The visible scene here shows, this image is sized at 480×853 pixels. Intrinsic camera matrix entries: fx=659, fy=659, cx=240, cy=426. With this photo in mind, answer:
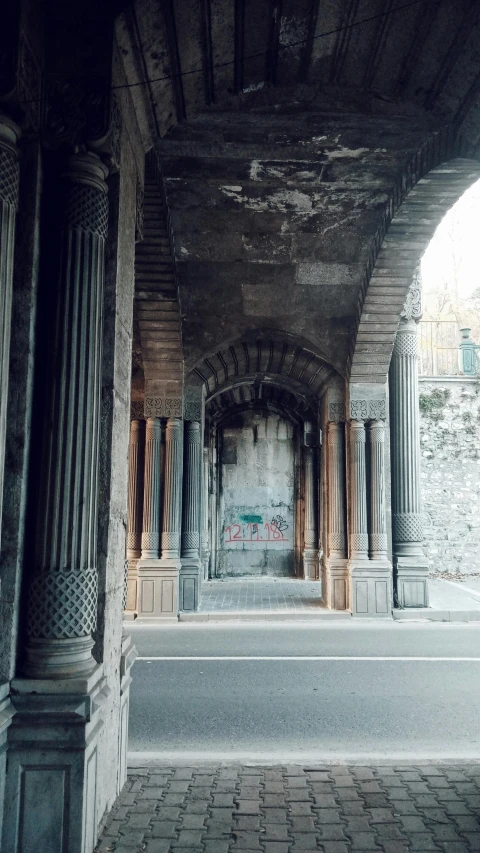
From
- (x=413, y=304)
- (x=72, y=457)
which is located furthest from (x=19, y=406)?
(x=413, y=304)

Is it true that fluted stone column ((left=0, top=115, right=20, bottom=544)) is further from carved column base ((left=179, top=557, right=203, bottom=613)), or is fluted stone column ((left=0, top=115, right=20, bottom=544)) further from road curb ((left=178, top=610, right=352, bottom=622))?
carved column base ((left=179, top=557, right=203, bottom=613))

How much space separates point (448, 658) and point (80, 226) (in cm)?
686

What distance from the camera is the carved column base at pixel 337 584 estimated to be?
37.2ft

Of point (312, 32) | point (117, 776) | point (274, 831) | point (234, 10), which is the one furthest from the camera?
point (312, 32)

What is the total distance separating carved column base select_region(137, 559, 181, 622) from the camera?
10875 mm

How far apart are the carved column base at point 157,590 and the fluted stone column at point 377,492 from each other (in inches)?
133

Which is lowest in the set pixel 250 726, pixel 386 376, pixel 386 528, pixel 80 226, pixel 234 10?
pixel 250 726

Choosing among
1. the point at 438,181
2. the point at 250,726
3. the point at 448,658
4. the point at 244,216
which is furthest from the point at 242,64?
the point at 448,658

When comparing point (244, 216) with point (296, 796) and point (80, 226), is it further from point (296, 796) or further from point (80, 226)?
point (296, 796)

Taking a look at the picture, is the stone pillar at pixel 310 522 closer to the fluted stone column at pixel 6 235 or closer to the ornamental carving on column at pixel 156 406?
the ornamental carving on column at pixel 156 406

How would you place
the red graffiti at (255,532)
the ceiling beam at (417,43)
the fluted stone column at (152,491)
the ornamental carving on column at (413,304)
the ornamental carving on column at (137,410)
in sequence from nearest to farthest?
the ceiling beam at (417,43) < the fluted stone column at (152,491) < the ornamental carving on column at (413,304) < the ornamental carving on column at (137,410) < the red graffiti at (255,532)

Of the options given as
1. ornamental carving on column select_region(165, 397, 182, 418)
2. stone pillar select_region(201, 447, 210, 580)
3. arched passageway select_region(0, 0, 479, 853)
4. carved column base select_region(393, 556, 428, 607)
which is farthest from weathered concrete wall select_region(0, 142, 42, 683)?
stone pillar select_region(201, 447, 210, 580)

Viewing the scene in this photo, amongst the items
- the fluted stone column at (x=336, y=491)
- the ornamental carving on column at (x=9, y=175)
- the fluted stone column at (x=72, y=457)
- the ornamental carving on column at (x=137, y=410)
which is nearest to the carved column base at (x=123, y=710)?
the fluted stone column at (x=72, y=457)

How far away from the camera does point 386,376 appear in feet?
36.5
